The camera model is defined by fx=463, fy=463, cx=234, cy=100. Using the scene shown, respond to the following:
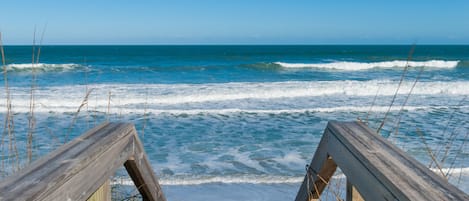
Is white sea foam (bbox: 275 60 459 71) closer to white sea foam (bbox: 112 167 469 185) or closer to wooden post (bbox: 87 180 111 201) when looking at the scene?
white sea foam (bbox: 112 167 469 185)

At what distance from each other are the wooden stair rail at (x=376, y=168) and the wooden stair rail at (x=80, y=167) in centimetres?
87

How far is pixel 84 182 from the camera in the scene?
1444mm

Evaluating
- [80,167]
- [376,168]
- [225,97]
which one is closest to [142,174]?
[80,167]

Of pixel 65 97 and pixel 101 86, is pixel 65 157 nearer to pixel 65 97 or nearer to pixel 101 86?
pixel 65 97

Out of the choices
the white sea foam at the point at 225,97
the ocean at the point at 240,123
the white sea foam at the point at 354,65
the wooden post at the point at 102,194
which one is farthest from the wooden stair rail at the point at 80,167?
the white sea foam at the point at 354,65

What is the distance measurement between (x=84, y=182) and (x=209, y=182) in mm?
4265

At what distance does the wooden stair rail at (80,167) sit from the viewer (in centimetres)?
114

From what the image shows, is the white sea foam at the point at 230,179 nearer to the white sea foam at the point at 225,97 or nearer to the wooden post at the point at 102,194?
the wooden post at the point at 102,194

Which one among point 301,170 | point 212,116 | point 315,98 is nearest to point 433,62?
point 315,98

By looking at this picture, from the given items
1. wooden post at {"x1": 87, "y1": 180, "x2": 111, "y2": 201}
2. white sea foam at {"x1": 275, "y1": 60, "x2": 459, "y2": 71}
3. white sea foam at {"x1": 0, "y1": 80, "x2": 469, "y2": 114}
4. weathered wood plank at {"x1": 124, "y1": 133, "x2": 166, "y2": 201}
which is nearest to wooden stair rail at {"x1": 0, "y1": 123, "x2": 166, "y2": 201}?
weathered wood plank at {"x1": 124, "y1": 133, "x2": 166, "y2": 201}

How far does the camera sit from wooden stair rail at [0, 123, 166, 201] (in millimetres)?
1138

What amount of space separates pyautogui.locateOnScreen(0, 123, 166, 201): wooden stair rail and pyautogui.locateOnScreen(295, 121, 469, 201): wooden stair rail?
87cm

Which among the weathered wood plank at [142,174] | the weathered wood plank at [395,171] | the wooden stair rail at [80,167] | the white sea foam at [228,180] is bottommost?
the white sea foam at [228,180]

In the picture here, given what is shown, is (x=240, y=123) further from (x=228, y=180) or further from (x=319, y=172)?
(x=319, y=172)
